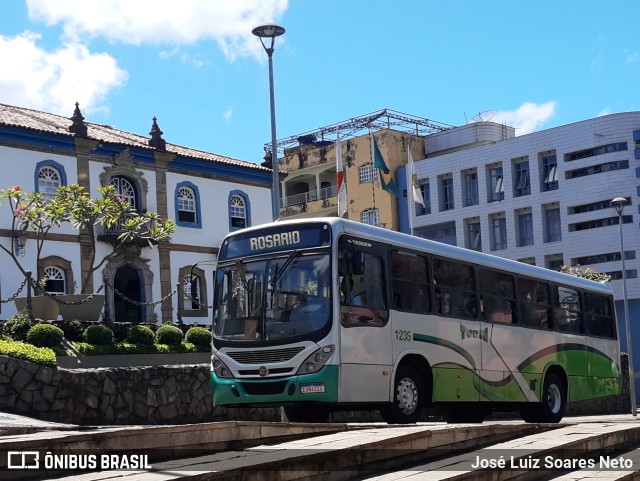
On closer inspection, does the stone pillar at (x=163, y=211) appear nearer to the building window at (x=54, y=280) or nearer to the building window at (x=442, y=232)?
the building window at (x=54, y=280)

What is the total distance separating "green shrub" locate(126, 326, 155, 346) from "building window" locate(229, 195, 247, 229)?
15072mm

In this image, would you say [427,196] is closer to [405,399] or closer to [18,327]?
[18,327]

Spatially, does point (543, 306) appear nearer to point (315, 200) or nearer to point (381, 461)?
point (381, 461)

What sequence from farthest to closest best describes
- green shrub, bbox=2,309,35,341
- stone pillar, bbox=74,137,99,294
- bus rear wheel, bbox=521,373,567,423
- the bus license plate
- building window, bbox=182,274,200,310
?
building window, bbox=182,274,200,310 → stone pillar, bbox=74,137,99,294 → green shrub, bbox=2,309,35,341 → bus rear wheel, bbox=521,373,567,423 → the bus license plate

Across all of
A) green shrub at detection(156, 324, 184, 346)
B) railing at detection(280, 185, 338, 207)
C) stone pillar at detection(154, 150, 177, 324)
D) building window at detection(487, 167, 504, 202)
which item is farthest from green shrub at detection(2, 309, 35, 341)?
railing at detection(280, 185, 338, 207)

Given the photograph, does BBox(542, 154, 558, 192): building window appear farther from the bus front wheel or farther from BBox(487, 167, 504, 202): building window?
the bus front wheel

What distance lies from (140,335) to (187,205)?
13.9 m

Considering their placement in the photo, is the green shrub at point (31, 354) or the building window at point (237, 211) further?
the building window at point (237, 211)

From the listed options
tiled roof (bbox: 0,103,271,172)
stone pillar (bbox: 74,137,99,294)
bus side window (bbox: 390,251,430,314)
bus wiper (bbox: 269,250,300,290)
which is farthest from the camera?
stone pillar (bbox: 74,137,99,294)

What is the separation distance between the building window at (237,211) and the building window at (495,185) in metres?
25.2

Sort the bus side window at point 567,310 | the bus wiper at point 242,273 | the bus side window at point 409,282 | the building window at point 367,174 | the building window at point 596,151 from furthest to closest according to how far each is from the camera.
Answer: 1. the building window at point 367,174
2. the building window at point 596,151
3. the bus side window at point 567,310
4. the bus side window at point 409,282
5. the bus wiper at point 242,273

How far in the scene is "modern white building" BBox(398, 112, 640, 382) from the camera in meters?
56.4

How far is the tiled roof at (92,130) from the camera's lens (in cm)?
3342

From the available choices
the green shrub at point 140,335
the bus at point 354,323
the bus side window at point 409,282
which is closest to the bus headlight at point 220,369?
the bus at point 354,323
